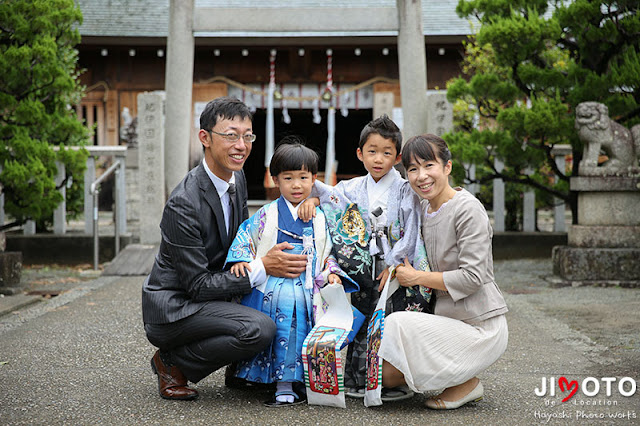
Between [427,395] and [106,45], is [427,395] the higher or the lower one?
the lower one

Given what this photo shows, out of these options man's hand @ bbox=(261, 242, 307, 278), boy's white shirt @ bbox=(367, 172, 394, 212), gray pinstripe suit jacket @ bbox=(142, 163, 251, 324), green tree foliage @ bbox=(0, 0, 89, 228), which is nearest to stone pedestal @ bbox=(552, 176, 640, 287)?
boy's white shirt @ bbox=(367, 172, 394, 212)

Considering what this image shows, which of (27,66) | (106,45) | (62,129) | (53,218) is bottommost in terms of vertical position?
(53,218)

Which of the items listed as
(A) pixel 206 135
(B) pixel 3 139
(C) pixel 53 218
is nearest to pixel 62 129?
(B) pixel 3 139

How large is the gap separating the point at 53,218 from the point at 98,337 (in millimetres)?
4806

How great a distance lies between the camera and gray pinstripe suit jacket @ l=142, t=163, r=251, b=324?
292 cm

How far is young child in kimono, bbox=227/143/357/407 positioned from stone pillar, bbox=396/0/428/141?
183 inches

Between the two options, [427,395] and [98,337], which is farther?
[98,337]

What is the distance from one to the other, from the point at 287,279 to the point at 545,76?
4590 mm

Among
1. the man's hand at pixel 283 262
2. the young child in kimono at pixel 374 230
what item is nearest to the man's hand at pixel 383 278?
the young child in kimono at pixel 374 230

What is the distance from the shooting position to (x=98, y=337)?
4270 mm

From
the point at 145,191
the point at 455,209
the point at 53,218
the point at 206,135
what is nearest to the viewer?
the point at 455,209

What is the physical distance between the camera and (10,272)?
20.3 ft

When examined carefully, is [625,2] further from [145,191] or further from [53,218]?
[53,218]

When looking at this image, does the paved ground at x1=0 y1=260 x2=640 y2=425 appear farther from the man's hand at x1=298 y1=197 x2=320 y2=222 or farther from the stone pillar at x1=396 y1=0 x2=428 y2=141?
the stone pillar at x1=396 y1=0 x2=428 y2=141
